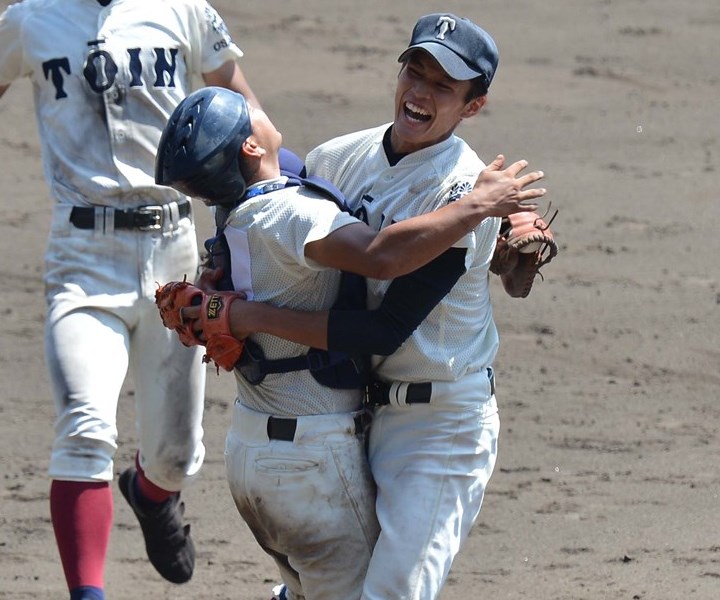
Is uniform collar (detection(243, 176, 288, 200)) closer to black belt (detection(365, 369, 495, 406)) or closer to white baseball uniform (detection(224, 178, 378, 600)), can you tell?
white baseball uniform (detection(224, 178, 378, 600))

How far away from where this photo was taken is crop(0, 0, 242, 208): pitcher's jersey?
15.3 ft

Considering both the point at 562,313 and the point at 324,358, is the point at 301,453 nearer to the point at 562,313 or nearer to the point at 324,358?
the point at 324,358

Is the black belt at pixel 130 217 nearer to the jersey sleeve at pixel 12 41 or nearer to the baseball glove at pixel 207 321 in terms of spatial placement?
the jersey sleeve at pixel 12 41

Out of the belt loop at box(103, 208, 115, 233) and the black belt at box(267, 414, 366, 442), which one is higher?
the black belt at box(267, 414, 366, 442)

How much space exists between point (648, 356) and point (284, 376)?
3.90m

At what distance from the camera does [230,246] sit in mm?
3443

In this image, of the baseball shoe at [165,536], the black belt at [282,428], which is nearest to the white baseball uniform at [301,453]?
the black belt at [282,428]

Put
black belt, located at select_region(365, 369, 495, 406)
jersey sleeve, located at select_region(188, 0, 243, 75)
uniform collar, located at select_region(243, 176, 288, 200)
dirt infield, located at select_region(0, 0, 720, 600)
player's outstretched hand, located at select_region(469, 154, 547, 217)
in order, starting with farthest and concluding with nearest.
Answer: dirt infield, located at select_region(0, 0, 720, 600) → jersey sleeve, located at select_region(188, 0, 243, 75) → black belt, located at select_region(365, 369, 495, 406) → uniform collar, located at select_region(243, 176, 288, 200) → player's outstretched hand, located at select_region(469, 154, 547, 217)

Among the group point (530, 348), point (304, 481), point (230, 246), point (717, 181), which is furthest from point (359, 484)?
point (717, 181)

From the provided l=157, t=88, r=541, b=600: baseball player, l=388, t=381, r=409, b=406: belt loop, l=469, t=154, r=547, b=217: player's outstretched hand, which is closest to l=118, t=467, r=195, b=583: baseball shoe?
l=157, t=88, r=541, b=600: baseball player

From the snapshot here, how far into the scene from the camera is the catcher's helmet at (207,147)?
3.33 m

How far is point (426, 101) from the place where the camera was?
3.43m

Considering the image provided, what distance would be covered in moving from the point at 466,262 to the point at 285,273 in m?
0.42

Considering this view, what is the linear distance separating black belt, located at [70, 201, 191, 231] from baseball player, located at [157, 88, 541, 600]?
1208 mm
